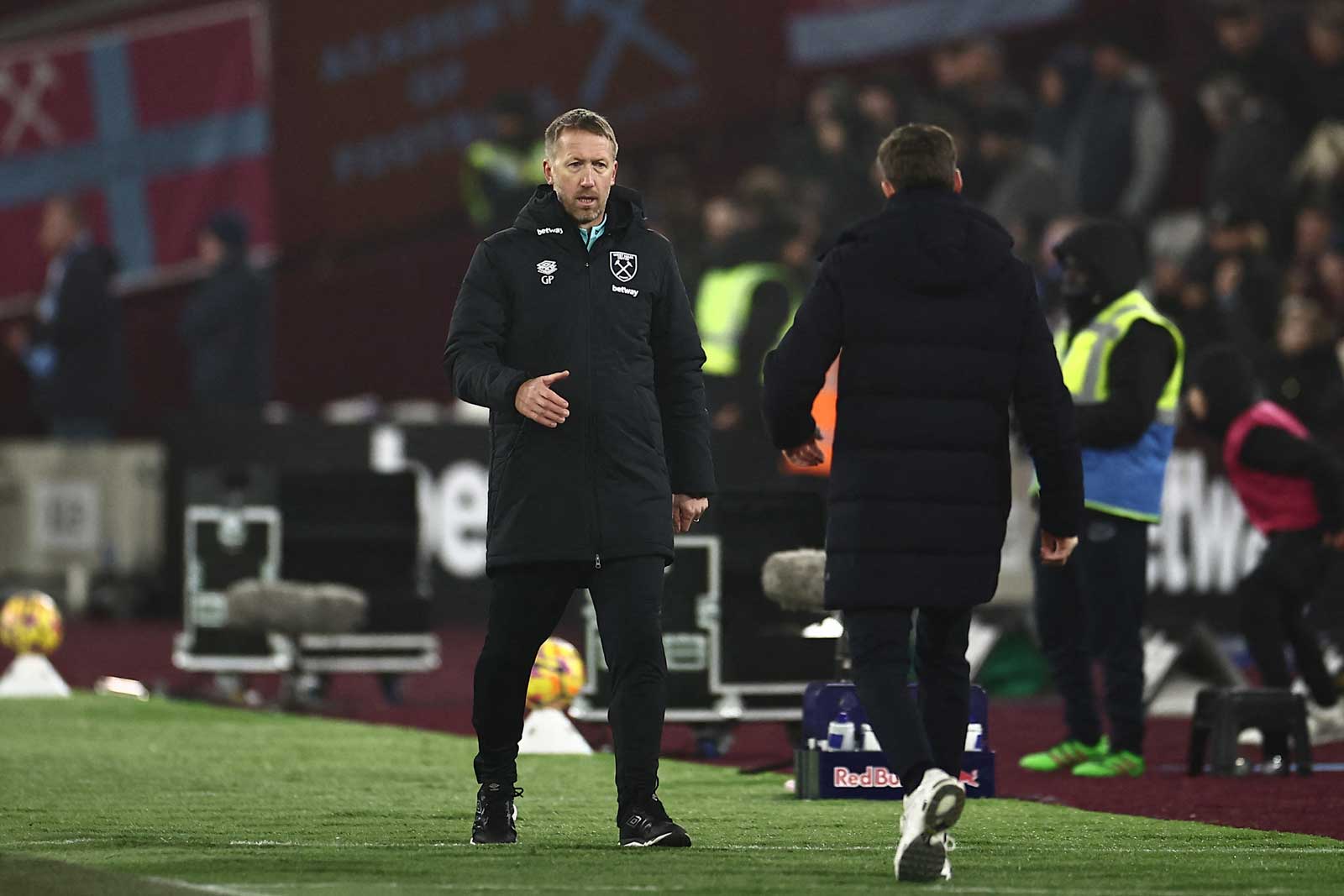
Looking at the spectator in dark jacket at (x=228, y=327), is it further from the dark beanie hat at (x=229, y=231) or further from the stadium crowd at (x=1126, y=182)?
the stadium crowd at (x=1126, y=182)

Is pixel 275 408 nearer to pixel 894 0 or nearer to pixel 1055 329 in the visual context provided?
pixel 894 0

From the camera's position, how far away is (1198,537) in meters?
16.8

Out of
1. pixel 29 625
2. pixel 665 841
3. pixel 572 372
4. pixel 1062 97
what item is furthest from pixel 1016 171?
pixel 665 841

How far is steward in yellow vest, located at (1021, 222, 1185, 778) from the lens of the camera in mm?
10734

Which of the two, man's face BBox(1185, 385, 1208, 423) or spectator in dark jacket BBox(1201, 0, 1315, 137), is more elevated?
spectator in dark jacket BBox(1201, 0, 1315, 137)

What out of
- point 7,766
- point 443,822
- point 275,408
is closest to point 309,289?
point 275,408

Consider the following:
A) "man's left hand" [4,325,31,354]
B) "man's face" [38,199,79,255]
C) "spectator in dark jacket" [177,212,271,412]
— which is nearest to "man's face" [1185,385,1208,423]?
"spectator in dark jacket" [177,212,271,412]

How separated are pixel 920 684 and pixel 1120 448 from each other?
3.27 meters

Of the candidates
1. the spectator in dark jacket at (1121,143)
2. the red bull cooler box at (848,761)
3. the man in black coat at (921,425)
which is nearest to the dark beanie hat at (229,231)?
the spectator in dark jacket at (1121,143)

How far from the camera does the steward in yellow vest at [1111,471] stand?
10734 millimetres

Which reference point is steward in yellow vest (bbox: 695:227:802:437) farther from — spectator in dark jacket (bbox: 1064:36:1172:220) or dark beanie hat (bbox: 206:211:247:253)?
dark beanie hat (bbox: 206:211:247:253)

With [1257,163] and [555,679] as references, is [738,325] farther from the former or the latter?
[555,679]

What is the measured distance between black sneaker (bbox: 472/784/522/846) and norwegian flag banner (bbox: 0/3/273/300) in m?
15.8

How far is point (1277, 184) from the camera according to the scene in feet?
62.7
